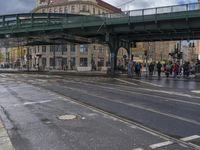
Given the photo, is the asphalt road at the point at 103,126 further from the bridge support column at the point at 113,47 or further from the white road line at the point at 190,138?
the bridge support column at the point at 113,47

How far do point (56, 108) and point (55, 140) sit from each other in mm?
5344

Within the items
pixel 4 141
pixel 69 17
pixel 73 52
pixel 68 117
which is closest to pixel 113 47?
pixel 69 17

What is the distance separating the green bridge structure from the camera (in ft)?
132

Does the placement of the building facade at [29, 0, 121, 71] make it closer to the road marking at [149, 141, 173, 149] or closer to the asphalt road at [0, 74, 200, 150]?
the asphalt road at [0, 74, 200, 150]

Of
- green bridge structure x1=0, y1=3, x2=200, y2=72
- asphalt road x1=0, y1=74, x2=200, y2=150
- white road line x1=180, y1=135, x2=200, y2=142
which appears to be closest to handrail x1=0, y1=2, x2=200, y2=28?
green bridge structure x1=0, y1=3, x2=200, y2=72

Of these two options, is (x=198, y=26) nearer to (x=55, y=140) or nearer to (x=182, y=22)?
(x=182, y=22)

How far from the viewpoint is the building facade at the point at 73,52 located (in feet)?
347

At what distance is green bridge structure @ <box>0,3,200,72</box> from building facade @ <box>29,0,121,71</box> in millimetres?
39874

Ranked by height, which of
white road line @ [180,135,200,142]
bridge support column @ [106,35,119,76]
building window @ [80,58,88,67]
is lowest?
white road line @ [180,135,200,142]

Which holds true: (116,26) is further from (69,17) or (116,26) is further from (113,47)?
(69,17)

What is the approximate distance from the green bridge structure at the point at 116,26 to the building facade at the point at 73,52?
3987cm

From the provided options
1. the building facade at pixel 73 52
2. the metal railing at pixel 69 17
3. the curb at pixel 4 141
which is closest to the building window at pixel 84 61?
the building facade at pixel 73 52

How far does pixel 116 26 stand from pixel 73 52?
2389 inches

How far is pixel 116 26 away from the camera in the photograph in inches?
1834
